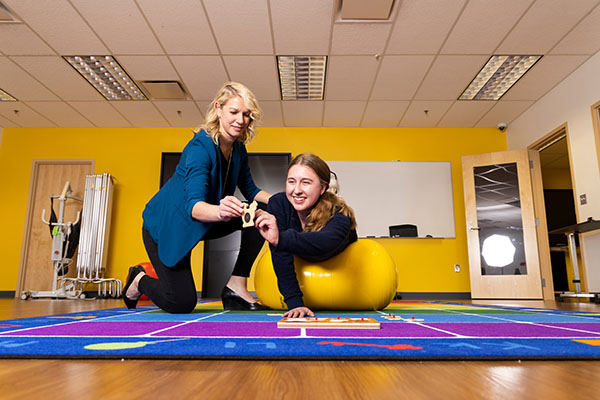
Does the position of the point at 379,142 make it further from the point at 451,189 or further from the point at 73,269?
the point at 73,269

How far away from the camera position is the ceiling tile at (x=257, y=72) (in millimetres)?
4199

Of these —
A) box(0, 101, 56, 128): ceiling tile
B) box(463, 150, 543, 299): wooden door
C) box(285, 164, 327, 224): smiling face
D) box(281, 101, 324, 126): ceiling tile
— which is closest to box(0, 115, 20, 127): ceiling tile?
box(0, 101, 56, 128): ceiling tile

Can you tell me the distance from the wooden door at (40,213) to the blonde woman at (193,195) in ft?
14.9

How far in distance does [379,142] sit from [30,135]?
5218 mm

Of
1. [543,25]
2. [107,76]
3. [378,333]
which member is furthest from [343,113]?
[378,333]

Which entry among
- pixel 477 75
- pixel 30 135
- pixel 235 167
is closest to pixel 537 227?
pixel 477 75

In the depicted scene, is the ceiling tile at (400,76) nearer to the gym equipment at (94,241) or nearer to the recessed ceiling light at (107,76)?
the recessed ceiling light at (107,76)

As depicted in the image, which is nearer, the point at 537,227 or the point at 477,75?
the point at 477,75

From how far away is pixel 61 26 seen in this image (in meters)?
3.63

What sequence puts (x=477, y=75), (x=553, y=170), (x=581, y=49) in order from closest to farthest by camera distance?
(x=581, y=49) → (x=477, y=75) → (x=553, y=170)

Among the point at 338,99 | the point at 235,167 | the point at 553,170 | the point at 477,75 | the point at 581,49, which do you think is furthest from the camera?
the point at 553,170

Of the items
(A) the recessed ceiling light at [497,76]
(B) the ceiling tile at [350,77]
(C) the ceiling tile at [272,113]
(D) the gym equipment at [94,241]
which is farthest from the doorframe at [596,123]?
(D) the gym equipment at [94,241]

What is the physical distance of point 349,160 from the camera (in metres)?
5.86

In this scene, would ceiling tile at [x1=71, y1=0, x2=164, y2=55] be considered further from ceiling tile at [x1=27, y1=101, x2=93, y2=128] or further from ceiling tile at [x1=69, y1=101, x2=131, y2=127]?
ceiling tile at [x1=27, y1=101, x2=93, y2=128]
